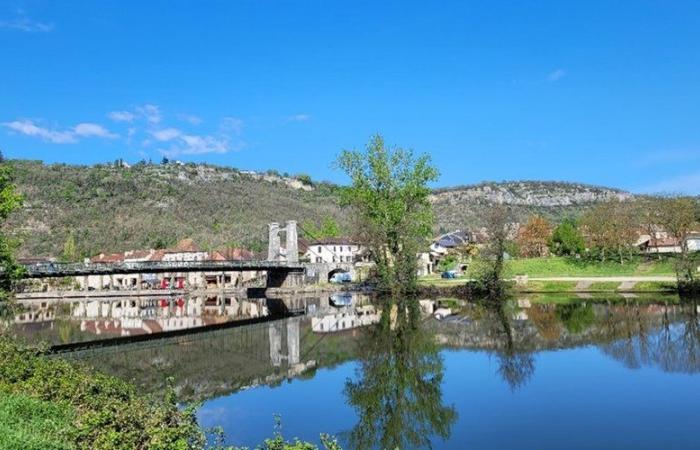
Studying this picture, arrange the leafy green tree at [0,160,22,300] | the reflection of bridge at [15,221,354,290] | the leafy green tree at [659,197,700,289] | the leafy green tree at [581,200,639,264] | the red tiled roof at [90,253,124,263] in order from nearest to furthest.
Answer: the leafy green tree at [0,160,22,300]
the leafy green tree at [659,197,700,289]
the reflection of bridge at [15,221,354,290]
the leafy green tree at [581,200,639,264]
the red tiled roof at [90,253,124,263]

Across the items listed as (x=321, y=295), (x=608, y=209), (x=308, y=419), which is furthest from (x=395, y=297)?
(x=308, y=419)

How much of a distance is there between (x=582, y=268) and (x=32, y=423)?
58.8 m

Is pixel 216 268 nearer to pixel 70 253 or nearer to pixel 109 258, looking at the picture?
pixel 109 258

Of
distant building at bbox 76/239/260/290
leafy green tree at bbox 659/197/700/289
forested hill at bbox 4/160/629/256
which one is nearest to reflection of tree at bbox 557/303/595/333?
leafy green tree at bbox 659/197/700/289

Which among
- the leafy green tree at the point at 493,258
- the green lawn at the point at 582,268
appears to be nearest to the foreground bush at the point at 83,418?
the leafy green tree at the point at 493,258

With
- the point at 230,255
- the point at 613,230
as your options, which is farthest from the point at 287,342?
the point at 230,255

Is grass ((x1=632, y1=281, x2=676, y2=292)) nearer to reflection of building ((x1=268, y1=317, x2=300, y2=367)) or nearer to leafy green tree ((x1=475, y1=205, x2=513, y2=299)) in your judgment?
leafy green tree ((x1=475, y1=205, x2=513, y2=299))

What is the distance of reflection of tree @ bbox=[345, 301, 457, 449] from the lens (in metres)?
14.6

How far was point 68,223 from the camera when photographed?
117 metres

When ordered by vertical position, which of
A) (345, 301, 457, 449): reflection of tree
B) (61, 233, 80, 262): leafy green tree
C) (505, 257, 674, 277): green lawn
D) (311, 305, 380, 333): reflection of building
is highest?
(61, 233, 80, 262): leafy green tree

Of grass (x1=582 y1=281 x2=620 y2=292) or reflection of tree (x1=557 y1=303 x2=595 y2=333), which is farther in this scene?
grass (x1=582 y1=281 x2=620 y2=292)

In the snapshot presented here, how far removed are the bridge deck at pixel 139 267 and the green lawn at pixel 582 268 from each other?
27.4 metres

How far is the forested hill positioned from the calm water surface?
75.5 m

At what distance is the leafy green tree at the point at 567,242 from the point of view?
76.6m
